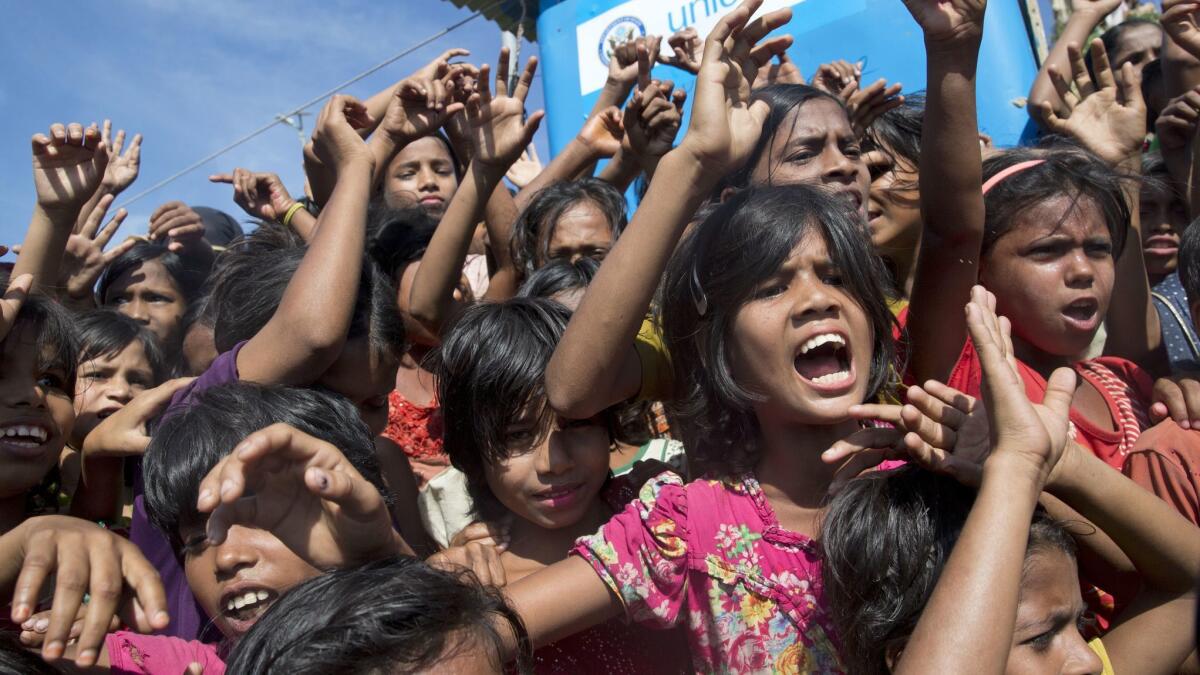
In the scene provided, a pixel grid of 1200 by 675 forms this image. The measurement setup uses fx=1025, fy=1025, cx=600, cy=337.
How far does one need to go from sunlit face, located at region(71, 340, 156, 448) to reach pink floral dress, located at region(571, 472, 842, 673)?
1.90m

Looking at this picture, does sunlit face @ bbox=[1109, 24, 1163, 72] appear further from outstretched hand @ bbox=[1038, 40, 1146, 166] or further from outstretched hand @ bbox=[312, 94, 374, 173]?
outstretched hand @ bbox=[312, 94, 374, 173]

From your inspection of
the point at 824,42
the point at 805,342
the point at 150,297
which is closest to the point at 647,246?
the point at 805,342

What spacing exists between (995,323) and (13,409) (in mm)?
1826

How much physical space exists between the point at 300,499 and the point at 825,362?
2.88 feet

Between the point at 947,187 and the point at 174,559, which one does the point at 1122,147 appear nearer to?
the point at 947,187

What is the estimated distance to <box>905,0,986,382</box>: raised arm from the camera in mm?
1749

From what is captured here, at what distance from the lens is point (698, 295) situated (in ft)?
6.01

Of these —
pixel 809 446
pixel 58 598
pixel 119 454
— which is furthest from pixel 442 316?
pixel 58 598

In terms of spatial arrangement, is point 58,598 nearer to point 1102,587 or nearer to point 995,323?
point 995,323

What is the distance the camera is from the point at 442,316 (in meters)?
2.64

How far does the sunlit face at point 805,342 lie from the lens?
1673 mm

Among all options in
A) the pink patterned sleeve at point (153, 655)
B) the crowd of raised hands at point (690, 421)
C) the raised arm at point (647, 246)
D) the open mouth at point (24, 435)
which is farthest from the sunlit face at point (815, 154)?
the open mouth at point (24, 435)

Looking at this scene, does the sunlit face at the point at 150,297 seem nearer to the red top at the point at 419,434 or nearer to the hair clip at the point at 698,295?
the red top at the point at 419,434

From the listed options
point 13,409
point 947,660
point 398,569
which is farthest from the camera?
point 13,409
